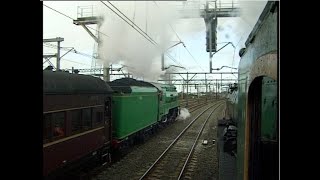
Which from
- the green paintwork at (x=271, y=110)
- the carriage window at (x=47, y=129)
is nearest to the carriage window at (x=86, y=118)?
the carriage window at (x=47, y=129)

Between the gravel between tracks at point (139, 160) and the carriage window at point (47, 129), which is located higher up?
the carriage window at point (47, 129)

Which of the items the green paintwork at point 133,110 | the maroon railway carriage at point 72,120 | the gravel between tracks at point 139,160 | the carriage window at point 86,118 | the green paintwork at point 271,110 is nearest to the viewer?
the green paintwork at point 271,110

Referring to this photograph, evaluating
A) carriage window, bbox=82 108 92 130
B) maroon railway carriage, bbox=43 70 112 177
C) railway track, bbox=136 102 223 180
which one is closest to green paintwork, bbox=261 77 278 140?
maroon railway carriage, bbox=43 70 112 177

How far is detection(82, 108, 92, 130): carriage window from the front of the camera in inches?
263

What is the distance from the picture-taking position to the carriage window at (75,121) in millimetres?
6039

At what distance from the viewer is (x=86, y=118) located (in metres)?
6.85

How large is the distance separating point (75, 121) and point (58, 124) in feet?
2.49

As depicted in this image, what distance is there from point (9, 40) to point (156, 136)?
13.0m

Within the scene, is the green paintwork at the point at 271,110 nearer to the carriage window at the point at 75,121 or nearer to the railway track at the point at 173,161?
the carriage window at the point at 75,121

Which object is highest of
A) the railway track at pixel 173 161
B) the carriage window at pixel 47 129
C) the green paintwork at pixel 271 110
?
the green paintwork at pixel 271 110

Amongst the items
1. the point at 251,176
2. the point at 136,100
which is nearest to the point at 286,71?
the point at 251,176

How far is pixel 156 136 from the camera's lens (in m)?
14.1

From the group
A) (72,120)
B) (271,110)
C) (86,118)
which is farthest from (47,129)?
(271,110)

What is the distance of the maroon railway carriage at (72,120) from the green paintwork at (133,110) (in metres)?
0.96
